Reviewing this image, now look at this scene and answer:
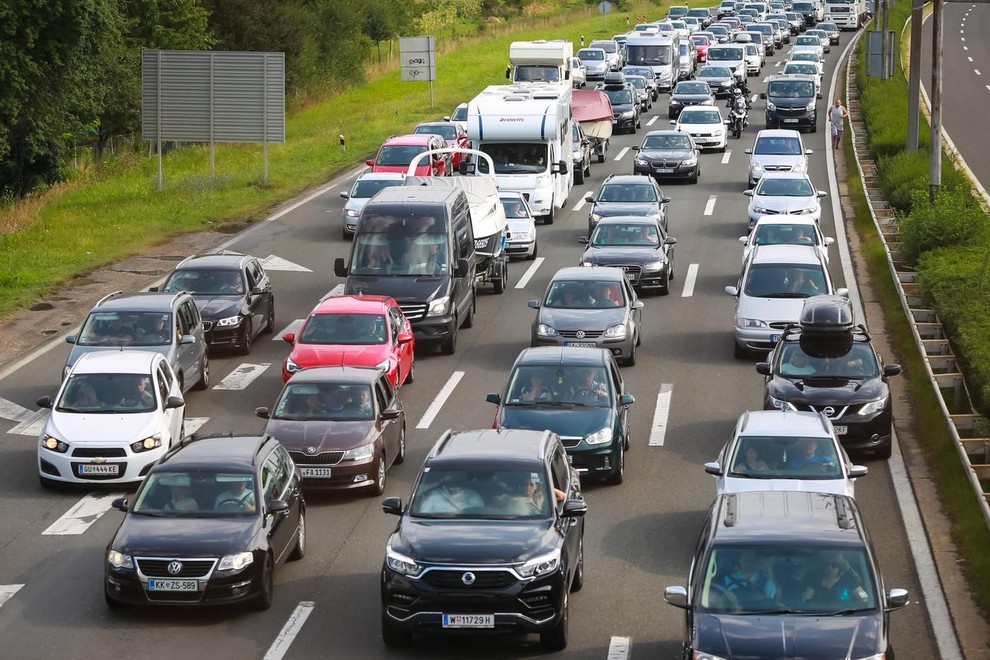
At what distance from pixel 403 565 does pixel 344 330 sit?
11318 mm

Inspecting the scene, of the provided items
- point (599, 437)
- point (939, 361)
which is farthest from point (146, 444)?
point (939, 361)

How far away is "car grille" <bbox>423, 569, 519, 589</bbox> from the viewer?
14.0 m

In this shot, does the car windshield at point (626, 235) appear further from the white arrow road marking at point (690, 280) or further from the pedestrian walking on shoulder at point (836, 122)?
the pedestrian walking on shoulder at point (836, 122)

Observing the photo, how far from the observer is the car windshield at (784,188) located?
1503 inches

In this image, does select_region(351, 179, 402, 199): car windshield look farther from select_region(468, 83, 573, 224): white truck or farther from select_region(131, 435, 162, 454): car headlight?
select_region(131, 435, 162, 454): car headlight

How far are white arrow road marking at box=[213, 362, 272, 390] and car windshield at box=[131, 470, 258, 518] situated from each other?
9824mm

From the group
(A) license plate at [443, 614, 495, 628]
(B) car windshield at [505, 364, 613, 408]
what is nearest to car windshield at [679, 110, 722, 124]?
(B) car windshield at [505, 364, 613, 408]

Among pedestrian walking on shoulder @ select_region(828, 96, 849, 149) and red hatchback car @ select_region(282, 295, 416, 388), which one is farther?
pedestrian walking on shoulder @ select_region(828, 96, 849, 149)

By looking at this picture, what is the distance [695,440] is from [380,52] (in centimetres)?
7188

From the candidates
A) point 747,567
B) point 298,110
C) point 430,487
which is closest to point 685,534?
point 430,487

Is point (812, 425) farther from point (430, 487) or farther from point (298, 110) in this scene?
point (298, 110)

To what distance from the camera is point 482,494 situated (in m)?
15.2

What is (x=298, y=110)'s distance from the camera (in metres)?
70.1

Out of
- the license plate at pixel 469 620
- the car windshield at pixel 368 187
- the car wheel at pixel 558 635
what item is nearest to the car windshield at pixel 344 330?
the car wheel at pixel 558 635
